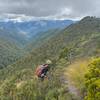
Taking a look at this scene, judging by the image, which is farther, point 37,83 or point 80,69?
point 37,83

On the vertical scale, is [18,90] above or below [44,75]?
below

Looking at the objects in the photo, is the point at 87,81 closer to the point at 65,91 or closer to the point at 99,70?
the point at 99,70

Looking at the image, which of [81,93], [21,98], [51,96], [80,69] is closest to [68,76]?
[80,69]

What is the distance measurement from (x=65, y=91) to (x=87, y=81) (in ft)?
68.8

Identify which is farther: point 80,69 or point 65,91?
point 80,69

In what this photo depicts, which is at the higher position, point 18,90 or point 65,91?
point 65,91

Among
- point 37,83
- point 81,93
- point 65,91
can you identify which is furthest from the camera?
point 37,83

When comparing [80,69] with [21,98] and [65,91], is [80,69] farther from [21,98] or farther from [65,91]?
[21,98]

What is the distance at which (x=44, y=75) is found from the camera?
9131cm

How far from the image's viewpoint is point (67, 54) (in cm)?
11469

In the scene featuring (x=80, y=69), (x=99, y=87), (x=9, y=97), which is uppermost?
(x=99, y=87)

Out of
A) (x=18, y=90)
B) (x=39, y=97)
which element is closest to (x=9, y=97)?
(x=18, y=90)

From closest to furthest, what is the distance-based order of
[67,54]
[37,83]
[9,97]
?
[37,83], [9,97], [67,54]

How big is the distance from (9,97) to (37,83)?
14492mm
